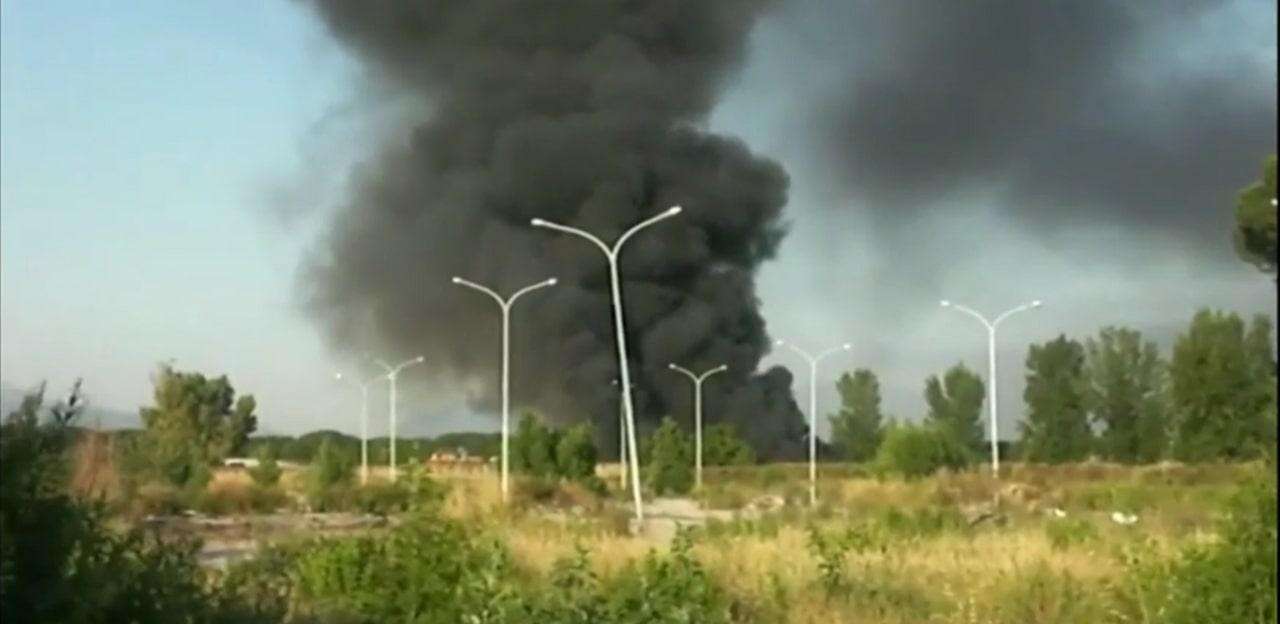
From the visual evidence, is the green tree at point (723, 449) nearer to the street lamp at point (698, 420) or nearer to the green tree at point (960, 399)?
the street lamp at point (698, 420)

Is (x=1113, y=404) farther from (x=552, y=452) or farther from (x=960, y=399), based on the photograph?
(x=552, y=452)

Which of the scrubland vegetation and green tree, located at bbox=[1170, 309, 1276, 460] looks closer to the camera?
the scrubland vegetation

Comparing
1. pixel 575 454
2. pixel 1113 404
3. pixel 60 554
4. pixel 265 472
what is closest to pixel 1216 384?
pixel 1113 404

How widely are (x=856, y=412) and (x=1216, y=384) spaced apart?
83.0ft

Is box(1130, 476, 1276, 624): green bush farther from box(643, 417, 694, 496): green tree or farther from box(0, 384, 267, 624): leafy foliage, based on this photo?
box(643, 417, 694, 496): green tree

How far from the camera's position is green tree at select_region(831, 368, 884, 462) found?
74.0 meters

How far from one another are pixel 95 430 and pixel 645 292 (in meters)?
51.5

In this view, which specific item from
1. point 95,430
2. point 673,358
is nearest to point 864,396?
point 673,358

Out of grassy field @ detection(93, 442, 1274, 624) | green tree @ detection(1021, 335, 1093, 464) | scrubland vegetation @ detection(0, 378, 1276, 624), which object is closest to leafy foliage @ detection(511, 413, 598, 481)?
grassy field @ detection(93, 442, 1274, 624)

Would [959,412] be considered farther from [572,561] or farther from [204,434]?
[572,561]

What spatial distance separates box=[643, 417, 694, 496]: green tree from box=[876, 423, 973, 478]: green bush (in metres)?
5.26

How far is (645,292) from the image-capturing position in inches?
2303

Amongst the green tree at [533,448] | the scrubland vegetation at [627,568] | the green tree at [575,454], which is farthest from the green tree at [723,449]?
the scrubland vegetation at [627,568]

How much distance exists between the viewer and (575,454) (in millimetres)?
42750
